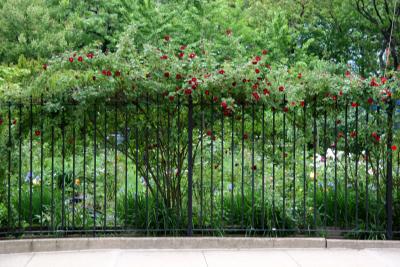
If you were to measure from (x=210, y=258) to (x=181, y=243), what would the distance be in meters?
0.60

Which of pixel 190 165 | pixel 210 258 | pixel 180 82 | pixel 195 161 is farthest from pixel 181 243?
pixel 180 82

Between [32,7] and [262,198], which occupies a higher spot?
[32,7]

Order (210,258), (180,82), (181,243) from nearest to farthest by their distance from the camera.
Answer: (210,258) < (181,243) < (180,82)

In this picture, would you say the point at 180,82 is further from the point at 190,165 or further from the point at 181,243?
the point at 181,243

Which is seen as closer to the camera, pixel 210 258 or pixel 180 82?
pixel 210 258

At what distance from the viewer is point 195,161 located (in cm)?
778

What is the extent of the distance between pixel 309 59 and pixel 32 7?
531 inches

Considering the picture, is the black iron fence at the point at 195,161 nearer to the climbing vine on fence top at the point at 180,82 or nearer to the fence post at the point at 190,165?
the fence post at the point at 190,165

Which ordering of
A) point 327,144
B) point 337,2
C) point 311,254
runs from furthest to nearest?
1. point 337,2
2. point 327,144
3. point 311,254

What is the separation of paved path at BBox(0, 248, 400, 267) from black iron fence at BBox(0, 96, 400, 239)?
454 millimetres

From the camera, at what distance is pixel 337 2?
24.7 meters

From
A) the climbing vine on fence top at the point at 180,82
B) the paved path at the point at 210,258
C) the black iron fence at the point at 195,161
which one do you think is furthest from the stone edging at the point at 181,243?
the climbing vine on fence top at the point at 180,82

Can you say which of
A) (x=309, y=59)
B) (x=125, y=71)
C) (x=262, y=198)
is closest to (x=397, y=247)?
(x=262, y=198)

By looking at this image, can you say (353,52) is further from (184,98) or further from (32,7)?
(184,98)
